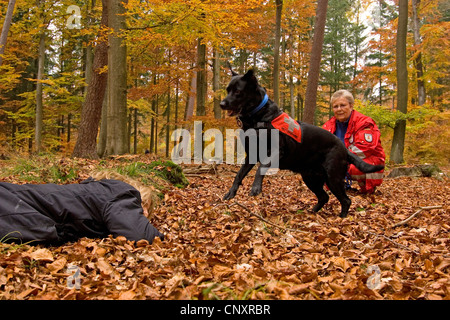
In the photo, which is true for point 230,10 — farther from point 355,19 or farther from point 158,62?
point 355,19

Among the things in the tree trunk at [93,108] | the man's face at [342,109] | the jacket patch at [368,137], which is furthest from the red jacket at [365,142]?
the tree trunk at [93,108]

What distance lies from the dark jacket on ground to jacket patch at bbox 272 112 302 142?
6.48 ft

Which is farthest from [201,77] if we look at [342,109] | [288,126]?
[288,126]

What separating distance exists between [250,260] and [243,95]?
219 cm

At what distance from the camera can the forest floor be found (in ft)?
5.97

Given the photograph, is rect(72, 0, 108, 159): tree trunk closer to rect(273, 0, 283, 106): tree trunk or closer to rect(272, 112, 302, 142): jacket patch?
rect(273, 0, 283, 106): tree trunk

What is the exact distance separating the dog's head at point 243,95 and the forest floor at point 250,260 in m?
1.30

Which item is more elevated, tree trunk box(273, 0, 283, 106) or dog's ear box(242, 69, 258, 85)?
tree trunk box(273, 0, 283, 106)

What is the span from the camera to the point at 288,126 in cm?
377

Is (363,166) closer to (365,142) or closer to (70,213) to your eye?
(365,142)

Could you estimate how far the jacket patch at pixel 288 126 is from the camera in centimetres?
373

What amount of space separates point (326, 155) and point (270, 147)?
0.85 metres

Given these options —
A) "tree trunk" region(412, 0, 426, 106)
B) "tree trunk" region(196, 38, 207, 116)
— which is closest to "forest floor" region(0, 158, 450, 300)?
"tree trunk" region(196, 38, 207, 116)
